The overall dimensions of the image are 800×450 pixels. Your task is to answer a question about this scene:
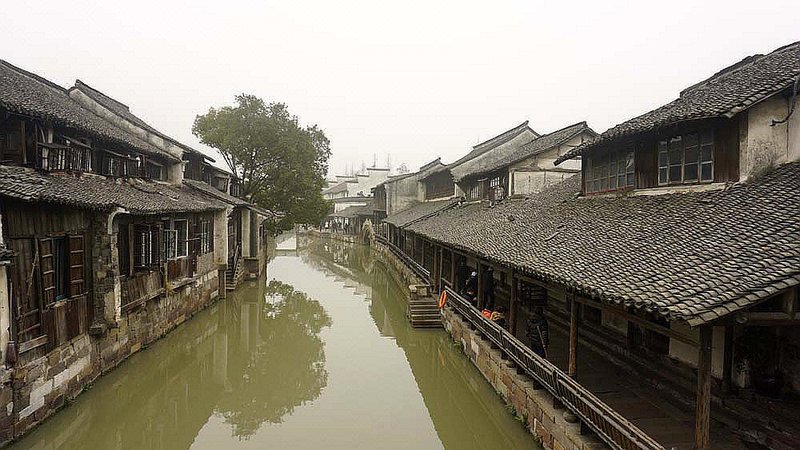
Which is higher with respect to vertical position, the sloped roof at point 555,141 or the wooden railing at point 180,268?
the sloped roof at point 555,141

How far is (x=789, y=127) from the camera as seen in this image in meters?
9.65

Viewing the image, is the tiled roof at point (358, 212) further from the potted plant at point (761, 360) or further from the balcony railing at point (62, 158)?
the potted plant at point (761, 360)

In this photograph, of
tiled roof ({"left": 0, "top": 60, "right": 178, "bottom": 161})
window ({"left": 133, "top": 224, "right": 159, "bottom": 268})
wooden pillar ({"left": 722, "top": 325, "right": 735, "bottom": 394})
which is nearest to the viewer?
wooden pillar ({"left": 722, "top": 325, "right": 735, "bottom": 394})

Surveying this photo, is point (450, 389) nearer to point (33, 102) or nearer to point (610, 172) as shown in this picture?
point (610, 172)

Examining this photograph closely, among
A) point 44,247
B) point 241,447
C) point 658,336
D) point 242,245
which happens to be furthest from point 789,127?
point 242,245

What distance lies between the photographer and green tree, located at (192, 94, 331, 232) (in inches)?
1380

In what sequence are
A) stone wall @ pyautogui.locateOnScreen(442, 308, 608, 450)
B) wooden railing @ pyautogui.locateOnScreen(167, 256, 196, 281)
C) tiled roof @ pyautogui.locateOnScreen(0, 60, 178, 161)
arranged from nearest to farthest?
stone wall @ pyautogui.locateOnScreen(442, 308, 608, 450)
tiled roof @ pyautogui.locateOnScreen(0, 60, 178, 161)
wooden railing @ pyautogui.locateOnScreen(167, 256, 196, 281)

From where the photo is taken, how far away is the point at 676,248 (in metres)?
7.95

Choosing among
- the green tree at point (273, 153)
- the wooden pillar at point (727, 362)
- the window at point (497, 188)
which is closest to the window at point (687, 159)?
the wooden pillar at point (727, 362)

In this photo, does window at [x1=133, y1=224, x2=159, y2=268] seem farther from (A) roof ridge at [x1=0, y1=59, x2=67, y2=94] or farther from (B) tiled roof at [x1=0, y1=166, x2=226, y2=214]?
(A) roof ridge at [x1=0, y1=59, x2=67, y2=94]

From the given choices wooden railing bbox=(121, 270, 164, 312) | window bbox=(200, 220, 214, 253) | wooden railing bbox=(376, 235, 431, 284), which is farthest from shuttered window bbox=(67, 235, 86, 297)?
wooden railing bbox=(376, 235, 431, 284)

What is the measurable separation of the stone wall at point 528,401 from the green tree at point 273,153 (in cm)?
2451

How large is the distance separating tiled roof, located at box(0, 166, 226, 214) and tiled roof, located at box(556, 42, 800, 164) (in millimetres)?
12760

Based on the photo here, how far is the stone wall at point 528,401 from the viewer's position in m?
8.02
